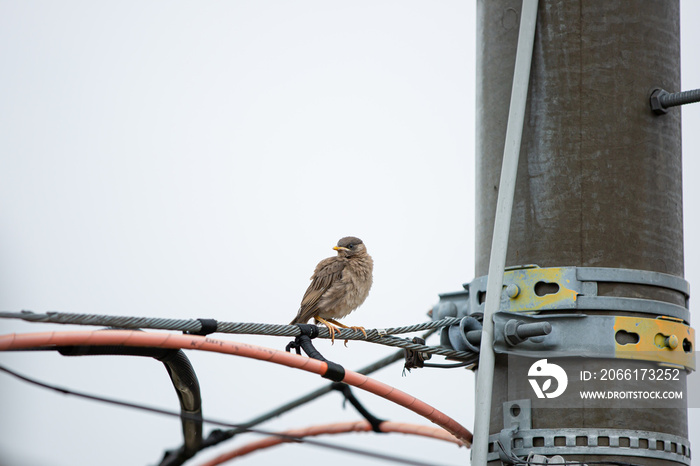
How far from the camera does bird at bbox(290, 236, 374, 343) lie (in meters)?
7.55

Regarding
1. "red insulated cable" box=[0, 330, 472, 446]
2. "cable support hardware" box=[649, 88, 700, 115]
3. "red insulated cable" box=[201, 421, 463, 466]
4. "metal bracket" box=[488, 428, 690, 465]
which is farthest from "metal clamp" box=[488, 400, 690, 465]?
"red insulated cable" box=[201, 421, 463, 466]

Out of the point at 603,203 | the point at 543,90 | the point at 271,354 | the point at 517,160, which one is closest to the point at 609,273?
the point at 603,203

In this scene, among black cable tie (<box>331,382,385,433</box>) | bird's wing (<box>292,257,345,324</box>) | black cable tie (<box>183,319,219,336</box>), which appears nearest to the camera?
black cable tie (<box>183,319,219,336</box>)

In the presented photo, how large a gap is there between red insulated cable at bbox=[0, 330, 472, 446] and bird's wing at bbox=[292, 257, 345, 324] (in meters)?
2.52

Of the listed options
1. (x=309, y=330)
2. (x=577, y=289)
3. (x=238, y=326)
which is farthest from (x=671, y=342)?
(x=238, y=326)

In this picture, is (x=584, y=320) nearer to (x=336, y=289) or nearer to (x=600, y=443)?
(x=600, y=443)

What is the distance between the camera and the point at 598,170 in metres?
5.05

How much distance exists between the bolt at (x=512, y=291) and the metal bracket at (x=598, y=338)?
0.15m

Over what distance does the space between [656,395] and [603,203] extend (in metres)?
1.01

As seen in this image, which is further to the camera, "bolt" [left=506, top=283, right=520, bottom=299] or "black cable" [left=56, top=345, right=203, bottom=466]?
"bolt" [left=506, top=283, right=520, bottom=299]

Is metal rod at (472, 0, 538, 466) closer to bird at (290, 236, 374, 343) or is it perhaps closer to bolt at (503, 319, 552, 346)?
bolt at (503, 319, 552, 346)

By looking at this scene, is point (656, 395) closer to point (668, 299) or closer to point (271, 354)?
point (668, 299)

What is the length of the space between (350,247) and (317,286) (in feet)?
2.44

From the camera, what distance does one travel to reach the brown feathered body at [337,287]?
755 centimetres
